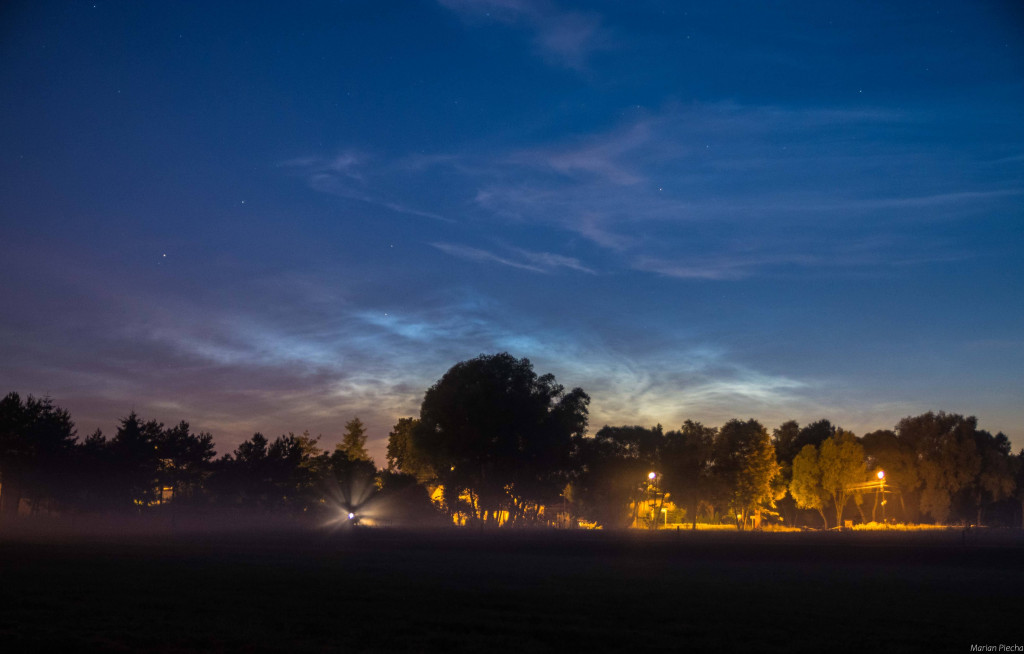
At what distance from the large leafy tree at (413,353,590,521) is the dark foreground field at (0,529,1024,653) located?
57.8m

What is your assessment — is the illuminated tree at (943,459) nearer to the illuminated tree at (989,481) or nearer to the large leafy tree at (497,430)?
the illuminated tree at (989,481)

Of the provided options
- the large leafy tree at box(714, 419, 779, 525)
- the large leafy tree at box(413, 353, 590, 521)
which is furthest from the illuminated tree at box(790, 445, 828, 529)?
the large leafy tree at box(413, 353, 590, 521)

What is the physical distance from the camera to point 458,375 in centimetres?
9138

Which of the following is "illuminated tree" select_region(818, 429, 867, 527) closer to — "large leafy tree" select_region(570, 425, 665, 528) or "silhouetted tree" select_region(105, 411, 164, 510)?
"large leafy tree" select_region(570, 425, 665, 528)

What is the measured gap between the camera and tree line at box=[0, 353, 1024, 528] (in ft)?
285

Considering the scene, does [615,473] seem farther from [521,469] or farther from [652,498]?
[521,469]

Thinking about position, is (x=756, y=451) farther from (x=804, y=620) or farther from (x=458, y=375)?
(x=804, y=620)

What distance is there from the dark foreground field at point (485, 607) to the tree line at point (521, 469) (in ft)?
168

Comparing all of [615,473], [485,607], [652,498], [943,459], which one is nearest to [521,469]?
[615,473]

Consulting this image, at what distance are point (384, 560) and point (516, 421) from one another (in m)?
59.2

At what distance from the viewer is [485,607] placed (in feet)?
55.4

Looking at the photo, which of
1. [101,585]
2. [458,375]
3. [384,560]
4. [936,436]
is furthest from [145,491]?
[936,436]

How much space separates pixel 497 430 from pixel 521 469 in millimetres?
6553

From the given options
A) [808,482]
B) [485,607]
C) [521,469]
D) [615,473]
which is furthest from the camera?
[615,473]
